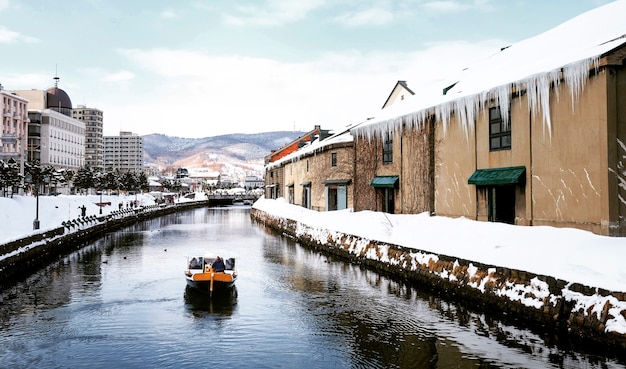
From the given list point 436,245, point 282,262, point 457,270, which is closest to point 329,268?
point 282,262

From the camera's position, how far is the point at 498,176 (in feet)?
75.3

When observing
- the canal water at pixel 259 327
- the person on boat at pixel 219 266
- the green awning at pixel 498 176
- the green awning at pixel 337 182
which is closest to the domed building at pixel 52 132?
the green awning at pixel 337 182

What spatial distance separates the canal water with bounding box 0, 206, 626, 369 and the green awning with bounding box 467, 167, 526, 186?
6.20 metres

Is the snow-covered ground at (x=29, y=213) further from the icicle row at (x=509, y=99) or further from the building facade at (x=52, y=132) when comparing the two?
the building facade at (x=52, y=132)

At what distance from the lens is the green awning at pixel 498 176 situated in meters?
21.9

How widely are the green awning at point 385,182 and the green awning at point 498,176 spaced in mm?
8188

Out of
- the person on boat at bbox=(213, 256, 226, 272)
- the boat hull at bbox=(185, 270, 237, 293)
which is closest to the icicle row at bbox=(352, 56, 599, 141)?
the person on boat at bbox=(213, 256, 226, 272)

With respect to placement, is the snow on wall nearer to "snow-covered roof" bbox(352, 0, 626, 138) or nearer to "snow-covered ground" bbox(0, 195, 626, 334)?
"snow-covered ground" bbox(0, 195, 626, 334)

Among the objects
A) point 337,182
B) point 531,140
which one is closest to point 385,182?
point 337,182

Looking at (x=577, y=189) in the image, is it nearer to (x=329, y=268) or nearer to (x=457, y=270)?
(x=457, y=270)

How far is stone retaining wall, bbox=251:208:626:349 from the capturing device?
43.2 feet

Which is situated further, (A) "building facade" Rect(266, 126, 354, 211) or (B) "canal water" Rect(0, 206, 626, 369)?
(A) "building facade" Rect(266, 126, 354, 211)

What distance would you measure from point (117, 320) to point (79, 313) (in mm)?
2037

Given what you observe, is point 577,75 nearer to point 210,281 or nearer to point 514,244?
point 514,244
